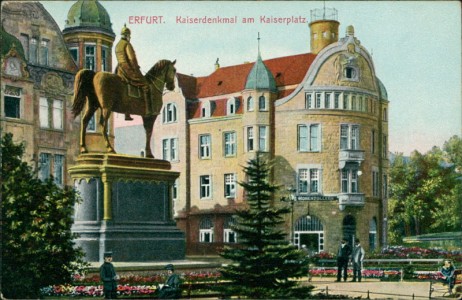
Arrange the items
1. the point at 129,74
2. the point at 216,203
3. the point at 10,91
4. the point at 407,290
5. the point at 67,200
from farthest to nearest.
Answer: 1. the point at 216,203
2. the point at 10,91
3. the point at 129,74
4. the point at 407,290
5. the point at 67,200

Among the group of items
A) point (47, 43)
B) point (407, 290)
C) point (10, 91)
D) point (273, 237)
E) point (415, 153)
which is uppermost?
point (47, 43)

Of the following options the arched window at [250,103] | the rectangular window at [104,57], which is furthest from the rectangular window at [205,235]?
the rectangular window at [104,57]

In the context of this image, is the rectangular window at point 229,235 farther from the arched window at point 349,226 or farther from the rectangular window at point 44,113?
the rectangular window at point 44,113

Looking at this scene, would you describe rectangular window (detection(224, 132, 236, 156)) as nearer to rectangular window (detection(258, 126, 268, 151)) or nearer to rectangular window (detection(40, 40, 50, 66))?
rectangular window (detection(258, 126, 268, 151))

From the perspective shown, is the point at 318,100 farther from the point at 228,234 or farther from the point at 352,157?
the point at 228,234

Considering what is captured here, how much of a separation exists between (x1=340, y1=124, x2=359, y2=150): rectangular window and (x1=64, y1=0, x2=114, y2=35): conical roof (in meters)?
13.5

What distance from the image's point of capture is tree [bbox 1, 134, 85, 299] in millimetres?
20031

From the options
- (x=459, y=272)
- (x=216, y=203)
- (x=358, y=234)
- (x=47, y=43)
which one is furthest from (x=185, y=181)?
(x=459, y=272)

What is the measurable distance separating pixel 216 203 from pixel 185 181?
2420mm

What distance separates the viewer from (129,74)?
28.2 m

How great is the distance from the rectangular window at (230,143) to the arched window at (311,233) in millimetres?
4776

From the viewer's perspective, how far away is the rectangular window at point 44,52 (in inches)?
1250

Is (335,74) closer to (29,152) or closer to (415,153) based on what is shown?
(415,153)

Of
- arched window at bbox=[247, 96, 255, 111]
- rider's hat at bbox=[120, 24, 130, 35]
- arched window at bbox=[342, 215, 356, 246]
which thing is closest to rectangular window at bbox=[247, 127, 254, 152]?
arched window at bbox=[247, 96, 255, 111]
